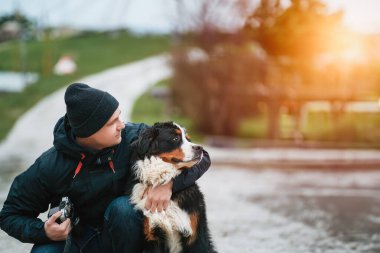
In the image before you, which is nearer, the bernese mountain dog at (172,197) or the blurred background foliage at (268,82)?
the bernese mountain dog at (172,197)

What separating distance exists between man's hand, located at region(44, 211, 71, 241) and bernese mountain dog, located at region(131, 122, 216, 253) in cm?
46

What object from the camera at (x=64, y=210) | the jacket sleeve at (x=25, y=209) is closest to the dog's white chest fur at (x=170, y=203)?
the camera at (x=64, y=210)

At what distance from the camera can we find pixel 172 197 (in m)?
3.84

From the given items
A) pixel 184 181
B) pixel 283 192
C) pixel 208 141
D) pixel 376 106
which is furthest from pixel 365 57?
pixel 184 181

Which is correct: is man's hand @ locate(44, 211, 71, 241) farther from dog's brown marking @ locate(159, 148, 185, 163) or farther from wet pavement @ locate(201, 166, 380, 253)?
wet pavement @ locate(201, 166, 380, 253)

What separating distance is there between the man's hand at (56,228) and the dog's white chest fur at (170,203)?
1.51 feet

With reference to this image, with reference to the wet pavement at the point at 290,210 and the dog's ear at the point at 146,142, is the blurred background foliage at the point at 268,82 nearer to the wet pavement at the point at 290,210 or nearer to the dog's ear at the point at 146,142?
the wet pavement at the point at 290,210

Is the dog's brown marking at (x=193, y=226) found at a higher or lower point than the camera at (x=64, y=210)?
lower

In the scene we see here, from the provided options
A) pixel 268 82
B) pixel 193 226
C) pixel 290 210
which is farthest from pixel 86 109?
pixel 268 82

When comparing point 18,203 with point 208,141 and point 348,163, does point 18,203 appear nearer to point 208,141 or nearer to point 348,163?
point 348,163

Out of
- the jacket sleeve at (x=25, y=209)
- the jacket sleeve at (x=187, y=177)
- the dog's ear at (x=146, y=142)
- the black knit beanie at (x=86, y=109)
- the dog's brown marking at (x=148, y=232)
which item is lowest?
the dog's brown marking at (x=148, y=232)

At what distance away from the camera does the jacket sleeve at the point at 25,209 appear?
3588 mm

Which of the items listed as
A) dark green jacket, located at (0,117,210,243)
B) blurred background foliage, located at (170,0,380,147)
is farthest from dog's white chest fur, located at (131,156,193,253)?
blurred background foliage, located at (170,0,380,147)

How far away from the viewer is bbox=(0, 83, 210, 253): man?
140 inches
